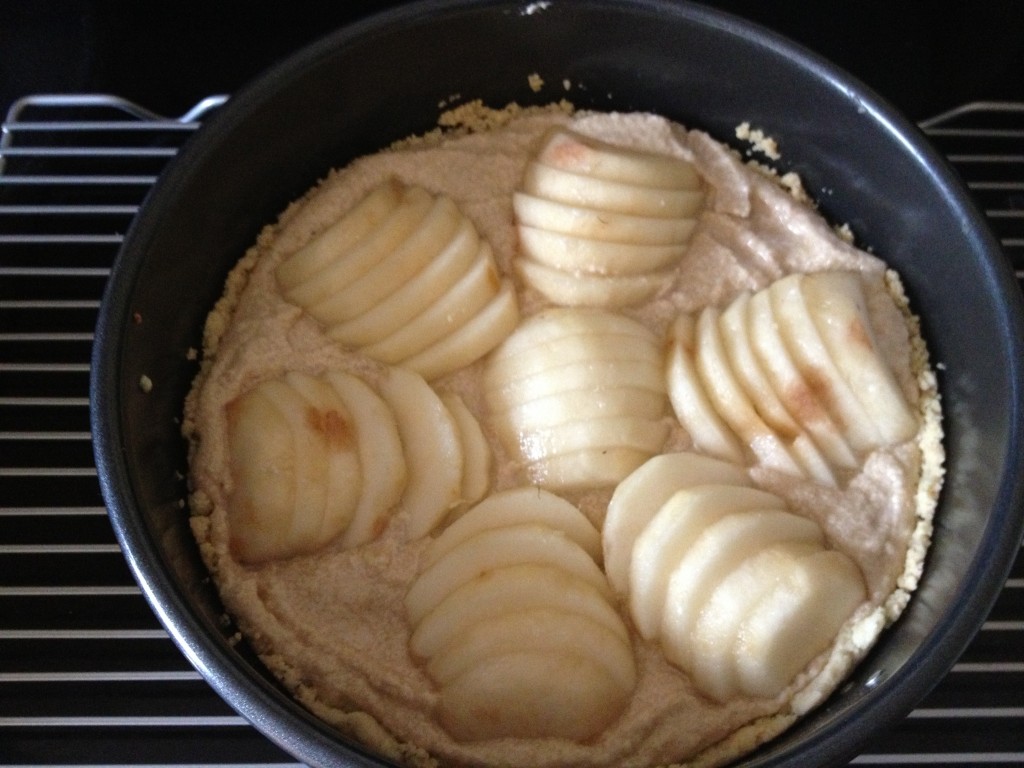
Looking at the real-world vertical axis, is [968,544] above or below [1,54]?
below

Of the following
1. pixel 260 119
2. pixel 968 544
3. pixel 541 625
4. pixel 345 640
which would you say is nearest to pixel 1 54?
pixel 260 119

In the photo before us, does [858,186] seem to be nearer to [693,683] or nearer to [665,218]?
[665,218]

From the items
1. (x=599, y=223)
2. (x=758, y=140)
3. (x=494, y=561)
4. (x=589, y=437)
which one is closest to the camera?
(x=494, y=561)

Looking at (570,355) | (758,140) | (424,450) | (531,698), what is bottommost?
(531,698)

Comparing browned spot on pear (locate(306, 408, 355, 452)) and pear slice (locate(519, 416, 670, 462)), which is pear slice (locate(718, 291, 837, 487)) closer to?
pear slice (locate(519, 416, 670, 462))

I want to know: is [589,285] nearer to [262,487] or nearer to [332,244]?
[332,244]

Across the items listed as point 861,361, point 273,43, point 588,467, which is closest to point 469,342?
point 588,467
